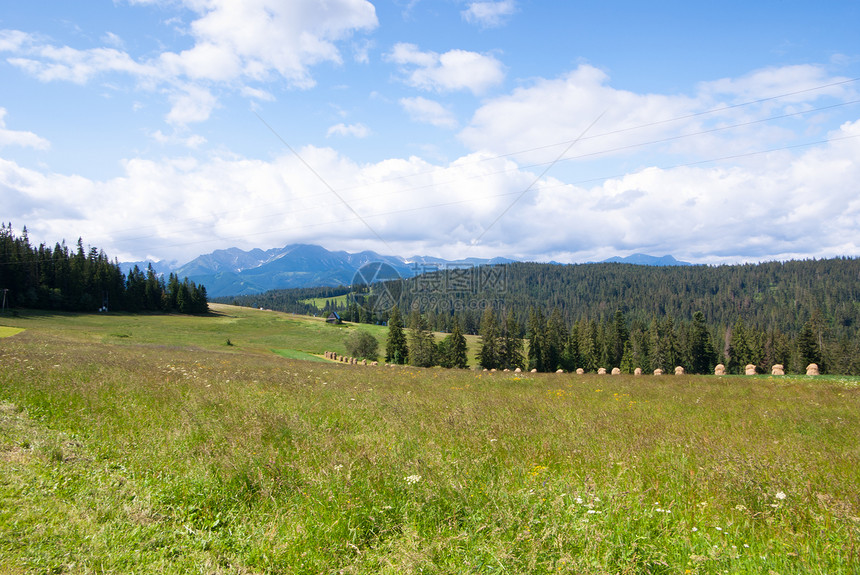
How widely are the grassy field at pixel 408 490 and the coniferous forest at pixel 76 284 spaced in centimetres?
10207

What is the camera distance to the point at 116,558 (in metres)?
3.46

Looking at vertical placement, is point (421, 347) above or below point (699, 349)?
above

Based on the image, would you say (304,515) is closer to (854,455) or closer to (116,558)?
(116,558)

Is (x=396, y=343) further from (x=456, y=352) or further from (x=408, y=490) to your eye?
(x=408, y=490)

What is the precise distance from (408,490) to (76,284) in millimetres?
119316

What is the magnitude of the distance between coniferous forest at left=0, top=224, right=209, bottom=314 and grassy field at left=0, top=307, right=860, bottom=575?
10207 centimetres

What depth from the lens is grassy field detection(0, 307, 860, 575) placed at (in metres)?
3.47

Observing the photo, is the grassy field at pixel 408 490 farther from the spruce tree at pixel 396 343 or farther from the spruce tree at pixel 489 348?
the spruce tree at pixel 489 348

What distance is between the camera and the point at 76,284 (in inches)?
3588

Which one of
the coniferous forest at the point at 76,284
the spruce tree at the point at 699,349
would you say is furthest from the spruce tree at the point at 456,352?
the coniferous forest at the point at 76,284

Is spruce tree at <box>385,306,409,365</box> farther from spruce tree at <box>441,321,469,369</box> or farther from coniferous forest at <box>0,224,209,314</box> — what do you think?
coniferous forest at <box>0,224,209,314</box>

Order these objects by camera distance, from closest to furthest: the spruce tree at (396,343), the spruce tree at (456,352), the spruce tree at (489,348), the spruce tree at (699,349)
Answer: the spruce tree at (396,343) < the spruce tree at (699,349) < the spruce tree at (456,352) < the spruce tree at (489,348)

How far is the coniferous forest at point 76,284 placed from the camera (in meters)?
84.4

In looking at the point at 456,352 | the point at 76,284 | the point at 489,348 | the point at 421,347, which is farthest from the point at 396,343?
the point at 76,284
